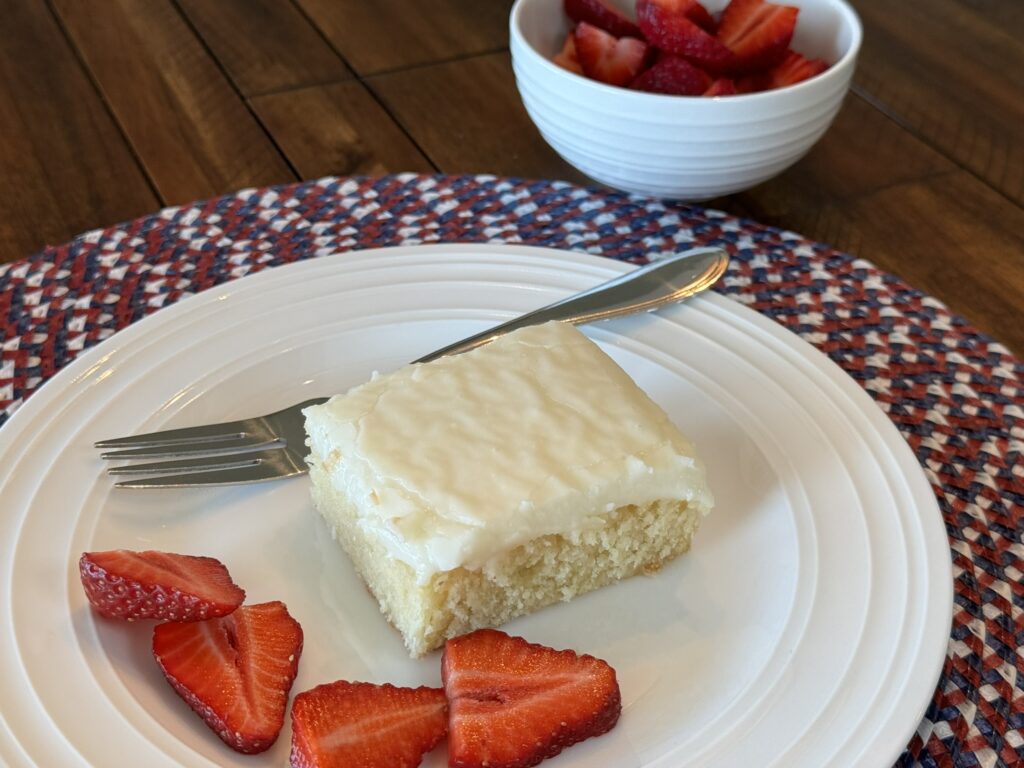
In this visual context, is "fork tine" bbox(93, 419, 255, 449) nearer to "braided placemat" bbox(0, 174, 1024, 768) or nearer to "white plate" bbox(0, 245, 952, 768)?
"white plate" bbox(0, 245, 952, 768)

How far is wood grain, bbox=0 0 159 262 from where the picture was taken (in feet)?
5.79

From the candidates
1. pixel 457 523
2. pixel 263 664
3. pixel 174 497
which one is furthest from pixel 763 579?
pixel 174 497

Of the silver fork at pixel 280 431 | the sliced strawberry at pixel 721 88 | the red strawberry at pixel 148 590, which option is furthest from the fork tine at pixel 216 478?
the sliced strawberry at pixel 721 88

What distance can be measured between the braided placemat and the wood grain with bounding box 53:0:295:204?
0.69 feet

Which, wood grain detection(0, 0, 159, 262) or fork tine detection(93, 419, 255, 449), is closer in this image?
fork tine detection(93, 419, 255, 449)

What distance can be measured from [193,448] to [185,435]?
0.06 feet

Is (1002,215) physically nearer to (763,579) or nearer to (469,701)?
(763,579)

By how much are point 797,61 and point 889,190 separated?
0.32 meters

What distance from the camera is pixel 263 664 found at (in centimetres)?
103

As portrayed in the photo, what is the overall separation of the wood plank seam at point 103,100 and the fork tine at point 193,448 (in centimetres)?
70

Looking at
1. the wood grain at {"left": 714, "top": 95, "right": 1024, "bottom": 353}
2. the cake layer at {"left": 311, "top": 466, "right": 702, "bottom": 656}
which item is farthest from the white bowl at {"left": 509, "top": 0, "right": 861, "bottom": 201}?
the cake layer at {"left": 311, "top": 466, "right": 702, "bottom": 656}

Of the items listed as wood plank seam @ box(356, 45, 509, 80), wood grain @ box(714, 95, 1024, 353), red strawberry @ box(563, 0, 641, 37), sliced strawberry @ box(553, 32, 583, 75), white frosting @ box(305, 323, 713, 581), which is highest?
red strawberry @ box(563, 0, 641, 37)

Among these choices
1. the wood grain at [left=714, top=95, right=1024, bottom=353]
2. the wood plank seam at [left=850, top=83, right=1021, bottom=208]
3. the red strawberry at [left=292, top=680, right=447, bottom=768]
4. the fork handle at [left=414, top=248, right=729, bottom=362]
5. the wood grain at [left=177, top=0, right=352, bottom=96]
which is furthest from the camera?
the wood grain at [left=177, top=0, right=352, bottom=96]

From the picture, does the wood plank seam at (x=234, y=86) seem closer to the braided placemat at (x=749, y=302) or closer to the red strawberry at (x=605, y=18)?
the braided placemat at (x=749, y=302)
